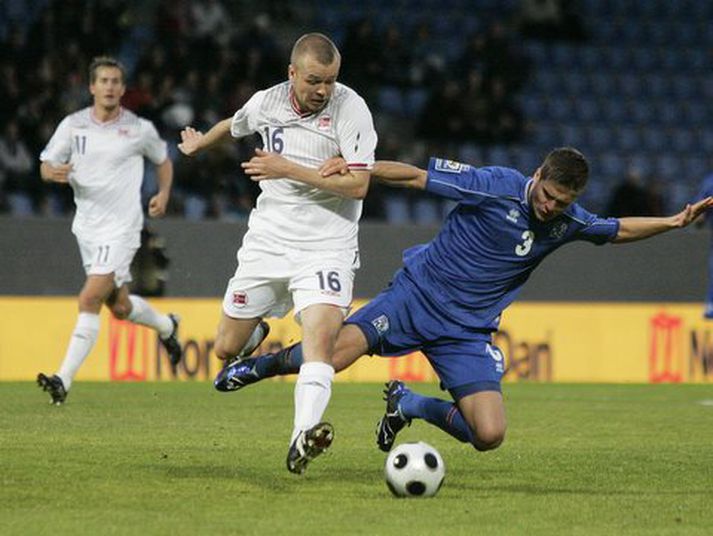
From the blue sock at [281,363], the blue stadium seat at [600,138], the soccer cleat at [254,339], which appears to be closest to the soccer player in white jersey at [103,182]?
the soccer cleat at [254,339]

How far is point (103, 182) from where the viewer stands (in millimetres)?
11867

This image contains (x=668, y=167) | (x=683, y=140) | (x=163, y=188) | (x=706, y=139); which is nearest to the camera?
(x=163, y=188)

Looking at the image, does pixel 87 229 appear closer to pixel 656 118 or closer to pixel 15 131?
pixel 15 131

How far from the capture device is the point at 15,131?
1608 centimetres

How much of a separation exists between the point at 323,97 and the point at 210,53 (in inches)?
427

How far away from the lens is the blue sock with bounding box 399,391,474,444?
7.77 metres

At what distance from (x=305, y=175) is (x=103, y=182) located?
4859mm

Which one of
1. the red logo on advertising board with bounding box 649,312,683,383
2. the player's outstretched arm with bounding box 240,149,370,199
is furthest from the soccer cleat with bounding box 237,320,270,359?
the red logo on advertising board with bounding box 649,312,683,383

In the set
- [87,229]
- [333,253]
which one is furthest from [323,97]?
[87,229]

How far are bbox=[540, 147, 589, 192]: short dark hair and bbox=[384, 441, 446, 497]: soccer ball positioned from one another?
1.37m

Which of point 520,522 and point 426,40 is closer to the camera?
point 520,522

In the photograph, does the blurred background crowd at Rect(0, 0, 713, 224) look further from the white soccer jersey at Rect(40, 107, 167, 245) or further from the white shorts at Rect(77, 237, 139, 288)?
the white shorts at Rect(77, 237, 139, 288)

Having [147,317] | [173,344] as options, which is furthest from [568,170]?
[173,344]

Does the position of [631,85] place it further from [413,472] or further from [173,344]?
[413,472]
